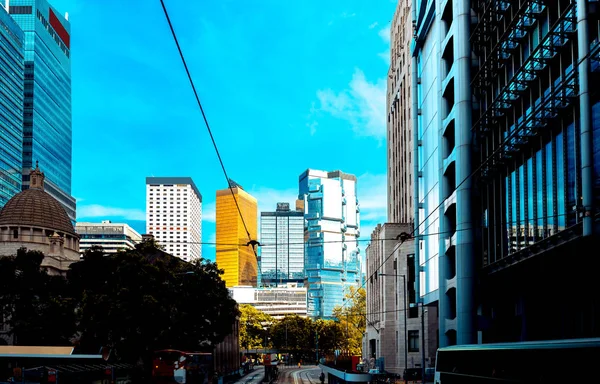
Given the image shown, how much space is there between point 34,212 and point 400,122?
5752 cm

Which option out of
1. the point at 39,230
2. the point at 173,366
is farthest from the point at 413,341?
the point at 39,230

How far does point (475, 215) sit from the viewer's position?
5816 centimetres

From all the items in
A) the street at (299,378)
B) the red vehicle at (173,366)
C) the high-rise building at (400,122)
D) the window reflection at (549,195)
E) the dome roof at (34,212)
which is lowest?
the street at (299,378)

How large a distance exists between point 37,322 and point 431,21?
49.4m

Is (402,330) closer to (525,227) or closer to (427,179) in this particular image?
(427,179)

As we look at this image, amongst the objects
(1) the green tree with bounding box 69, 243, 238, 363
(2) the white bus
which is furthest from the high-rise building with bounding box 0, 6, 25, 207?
(2) the white bus

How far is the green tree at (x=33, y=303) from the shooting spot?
7638 centimetres

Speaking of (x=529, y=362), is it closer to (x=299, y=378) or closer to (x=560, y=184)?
(x=560, y=184)

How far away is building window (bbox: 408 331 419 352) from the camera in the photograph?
312ft

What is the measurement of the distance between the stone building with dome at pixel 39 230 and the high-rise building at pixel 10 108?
207 feet

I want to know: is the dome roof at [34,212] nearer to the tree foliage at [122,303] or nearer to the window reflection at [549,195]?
the tree foliage at [122,303]

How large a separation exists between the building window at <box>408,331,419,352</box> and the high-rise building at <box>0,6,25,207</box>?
11520 centimetres

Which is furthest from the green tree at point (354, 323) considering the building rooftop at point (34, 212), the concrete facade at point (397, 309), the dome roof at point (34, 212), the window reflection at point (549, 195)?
the window reflection at point (549, 195)

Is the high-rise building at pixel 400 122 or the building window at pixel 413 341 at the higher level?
the high-rise building at pixel 400 122
